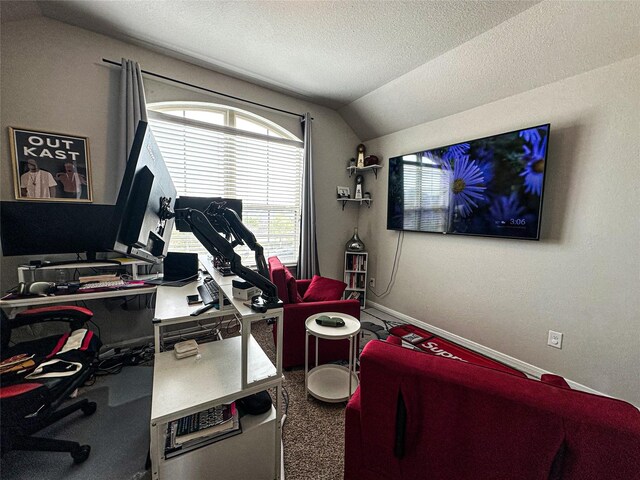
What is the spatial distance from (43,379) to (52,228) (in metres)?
1.22

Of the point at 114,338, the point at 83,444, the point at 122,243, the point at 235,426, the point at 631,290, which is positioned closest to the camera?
the point at 122,243

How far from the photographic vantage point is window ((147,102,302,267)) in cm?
260

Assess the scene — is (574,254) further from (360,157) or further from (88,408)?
(88,408)

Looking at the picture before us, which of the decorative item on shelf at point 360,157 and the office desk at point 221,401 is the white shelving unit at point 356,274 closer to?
the decorative item on shelf at point 360,157

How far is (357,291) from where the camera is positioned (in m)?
3.60

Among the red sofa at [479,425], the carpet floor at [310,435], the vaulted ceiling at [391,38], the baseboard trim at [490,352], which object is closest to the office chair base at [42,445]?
the carpet floor at [310,435]

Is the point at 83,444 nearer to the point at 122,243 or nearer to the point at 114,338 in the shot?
the point at 114,338

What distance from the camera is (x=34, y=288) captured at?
1.67 meters

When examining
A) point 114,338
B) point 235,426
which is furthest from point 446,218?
point 114,338

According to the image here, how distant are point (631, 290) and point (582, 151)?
104cm

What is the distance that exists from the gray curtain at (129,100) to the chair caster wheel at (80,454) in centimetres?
202

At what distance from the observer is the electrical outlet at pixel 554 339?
2037 mm

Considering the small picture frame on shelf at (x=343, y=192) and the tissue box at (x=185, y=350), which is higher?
the small picture frame on shelf at (x=343, y=192)

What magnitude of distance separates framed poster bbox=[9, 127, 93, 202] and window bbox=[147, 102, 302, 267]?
2.17 feet
